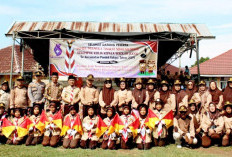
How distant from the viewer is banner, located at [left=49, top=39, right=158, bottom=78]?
8.09 m

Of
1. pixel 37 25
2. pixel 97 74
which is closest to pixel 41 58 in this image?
pixel 37 25

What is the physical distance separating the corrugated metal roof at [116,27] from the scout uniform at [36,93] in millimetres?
3875

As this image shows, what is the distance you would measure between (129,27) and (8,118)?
21.6ft

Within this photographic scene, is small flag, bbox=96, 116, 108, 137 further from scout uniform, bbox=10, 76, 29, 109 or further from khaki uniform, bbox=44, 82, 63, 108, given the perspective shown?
scout uniform, bbox=10, 76, 29, 109

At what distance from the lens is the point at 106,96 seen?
259 inches

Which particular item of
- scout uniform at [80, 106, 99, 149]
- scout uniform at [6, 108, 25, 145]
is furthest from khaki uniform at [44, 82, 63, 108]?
scout uniform at [80, 106, 99, 149]

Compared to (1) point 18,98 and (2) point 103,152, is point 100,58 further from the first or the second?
(2) point 103,152

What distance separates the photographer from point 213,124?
5.93 metres

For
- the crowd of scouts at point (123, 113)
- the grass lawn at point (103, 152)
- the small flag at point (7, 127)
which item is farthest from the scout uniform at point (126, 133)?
the small flag at point (7, 127)

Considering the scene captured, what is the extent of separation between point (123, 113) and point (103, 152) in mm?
1239

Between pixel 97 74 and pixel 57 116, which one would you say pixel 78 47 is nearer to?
pixel 97 74

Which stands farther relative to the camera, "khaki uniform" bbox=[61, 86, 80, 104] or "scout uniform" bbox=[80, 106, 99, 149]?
→ "khaki uniform" bbox=[61, 86, 80, 104]

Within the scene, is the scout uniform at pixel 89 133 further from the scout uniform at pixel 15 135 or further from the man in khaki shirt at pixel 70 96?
the scout uniform at pixel 15 135

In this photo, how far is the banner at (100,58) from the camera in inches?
319
